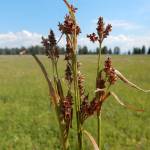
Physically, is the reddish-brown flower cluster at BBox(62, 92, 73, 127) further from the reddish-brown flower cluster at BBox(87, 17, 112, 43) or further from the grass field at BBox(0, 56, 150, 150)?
the grass field at BBox(0, 56, 150, 150)

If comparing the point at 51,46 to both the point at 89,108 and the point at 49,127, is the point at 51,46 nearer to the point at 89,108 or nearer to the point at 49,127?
the point at 89,108

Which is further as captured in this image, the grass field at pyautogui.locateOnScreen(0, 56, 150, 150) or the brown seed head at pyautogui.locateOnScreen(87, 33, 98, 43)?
the grass field at pyautogui.locateOnScreen(0, 56, 150, 150)

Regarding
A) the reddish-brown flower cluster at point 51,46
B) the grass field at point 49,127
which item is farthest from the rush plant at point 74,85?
the grass field at point 49,127

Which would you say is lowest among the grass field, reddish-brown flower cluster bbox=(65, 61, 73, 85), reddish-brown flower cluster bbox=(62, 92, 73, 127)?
the grass field

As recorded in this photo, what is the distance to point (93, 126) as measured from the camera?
10.2 m

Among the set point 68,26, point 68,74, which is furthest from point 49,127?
point 68,26

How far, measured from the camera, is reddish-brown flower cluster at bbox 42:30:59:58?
1.61 meters

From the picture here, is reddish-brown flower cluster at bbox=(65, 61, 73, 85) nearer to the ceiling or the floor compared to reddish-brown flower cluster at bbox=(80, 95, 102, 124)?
nearer to the ceiling

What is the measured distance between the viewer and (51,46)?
162 centimetres

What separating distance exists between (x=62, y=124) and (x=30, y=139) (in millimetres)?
7843

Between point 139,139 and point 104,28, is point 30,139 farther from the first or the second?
point 104,28

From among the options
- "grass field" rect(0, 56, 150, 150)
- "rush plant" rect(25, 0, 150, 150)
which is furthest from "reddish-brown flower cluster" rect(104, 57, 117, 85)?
"grass field" rect(0, 56, 150, 150)

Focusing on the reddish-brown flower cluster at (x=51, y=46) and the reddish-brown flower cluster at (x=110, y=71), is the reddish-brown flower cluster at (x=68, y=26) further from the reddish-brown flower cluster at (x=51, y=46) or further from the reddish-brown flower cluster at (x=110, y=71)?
the reddish-brown flower cluster at (x=110, y=71)

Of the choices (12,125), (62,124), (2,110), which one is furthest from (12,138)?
(62,124)
